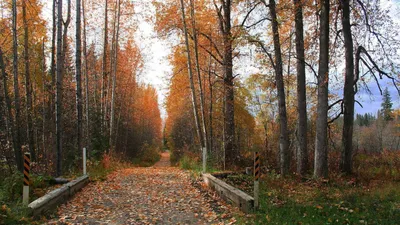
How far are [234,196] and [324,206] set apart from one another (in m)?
1.93

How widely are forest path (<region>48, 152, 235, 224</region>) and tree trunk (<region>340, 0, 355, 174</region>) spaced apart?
563 cm

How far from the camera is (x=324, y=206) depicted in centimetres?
627

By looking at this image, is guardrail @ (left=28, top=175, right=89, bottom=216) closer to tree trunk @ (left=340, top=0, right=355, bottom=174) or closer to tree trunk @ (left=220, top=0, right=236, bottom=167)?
tree trunk @ (left=220, top=0, right=236, bottom=167)

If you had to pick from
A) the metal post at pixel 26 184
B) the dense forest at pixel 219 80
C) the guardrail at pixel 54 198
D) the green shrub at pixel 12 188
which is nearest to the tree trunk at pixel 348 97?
the dense forest at pixel 219 80

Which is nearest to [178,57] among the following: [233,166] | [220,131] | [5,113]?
[220,131]

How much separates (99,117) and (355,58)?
53.7 feet

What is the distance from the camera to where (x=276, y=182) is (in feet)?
31.1

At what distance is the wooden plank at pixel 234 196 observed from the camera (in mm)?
6222

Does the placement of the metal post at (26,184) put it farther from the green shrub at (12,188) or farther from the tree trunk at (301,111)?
the tree trunk at (301,111)

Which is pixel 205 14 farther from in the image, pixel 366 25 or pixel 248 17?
pixel 366 25

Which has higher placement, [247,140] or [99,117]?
[99,117]

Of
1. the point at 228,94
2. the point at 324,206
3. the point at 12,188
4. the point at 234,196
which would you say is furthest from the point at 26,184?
the point at 228,94

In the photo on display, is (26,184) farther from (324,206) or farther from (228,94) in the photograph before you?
(228,94)

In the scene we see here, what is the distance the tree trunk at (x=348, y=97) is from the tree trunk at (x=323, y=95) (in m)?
1.52
